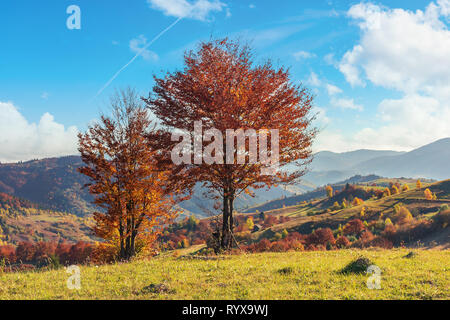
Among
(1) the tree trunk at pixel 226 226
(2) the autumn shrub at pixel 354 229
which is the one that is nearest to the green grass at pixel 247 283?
(1) the tree trunk at pixel 226 226

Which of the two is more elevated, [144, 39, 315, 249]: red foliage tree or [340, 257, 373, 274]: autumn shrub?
[144, 39, 315, 249]: red foliage tree

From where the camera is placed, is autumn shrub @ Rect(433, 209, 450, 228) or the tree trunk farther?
autumn shrub @ Rect(433, 209, 450, 228)

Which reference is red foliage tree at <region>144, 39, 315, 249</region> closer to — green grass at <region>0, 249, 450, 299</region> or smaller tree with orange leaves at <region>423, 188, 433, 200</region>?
green grass at <region>0, 249, 450, 299</region>

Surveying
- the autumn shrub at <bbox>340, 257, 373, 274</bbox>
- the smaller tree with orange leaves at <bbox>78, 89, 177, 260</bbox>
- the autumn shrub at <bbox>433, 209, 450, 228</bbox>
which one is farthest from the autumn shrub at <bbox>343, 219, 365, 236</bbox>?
the autumn shrub at <bbox>340, 257, 373, 274</bbox>

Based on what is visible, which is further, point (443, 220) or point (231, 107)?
point (443, 220)

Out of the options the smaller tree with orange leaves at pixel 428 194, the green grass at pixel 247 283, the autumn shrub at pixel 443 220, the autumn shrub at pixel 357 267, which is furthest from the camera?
the smaller tree with orange leaves at pixel 428 194

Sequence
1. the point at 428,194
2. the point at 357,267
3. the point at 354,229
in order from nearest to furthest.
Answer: the point at 357,267 < the point at 354,229 < the point at 428,194

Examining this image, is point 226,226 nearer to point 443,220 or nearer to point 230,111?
point 230,111

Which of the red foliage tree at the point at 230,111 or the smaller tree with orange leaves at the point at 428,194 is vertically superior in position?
the red foliage tree at the point at 230,111

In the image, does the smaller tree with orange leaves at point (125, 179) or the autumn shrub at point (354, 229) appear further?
the autumn shrub at point (354, 229)

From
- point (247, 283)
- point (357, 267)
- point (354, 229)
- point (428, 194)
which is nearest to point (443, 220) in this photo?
point (354, 229)

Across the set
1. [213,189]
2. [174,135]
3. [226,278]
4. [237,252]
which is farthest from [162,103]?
[226,278]

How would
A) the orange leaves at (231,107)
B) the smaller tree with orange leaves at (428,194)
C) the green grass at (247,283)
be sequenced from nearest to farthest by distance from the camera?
1. the green grass at (247,283)
2. the orange leaves at (231,107)
3. the smaller tree with orange leaves at (428,194)

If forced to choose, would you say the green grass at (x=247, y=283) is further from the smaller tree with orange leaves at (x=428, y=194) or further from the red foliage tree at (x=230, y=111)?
the smaller tree with orange leaves at (x=428, y=194)
